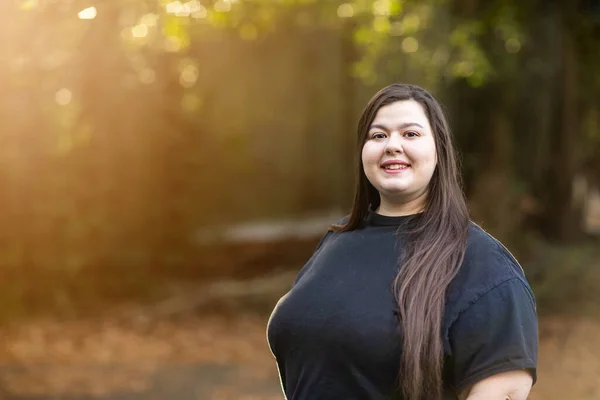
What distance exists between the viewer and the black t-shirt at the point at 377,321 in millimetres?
2172

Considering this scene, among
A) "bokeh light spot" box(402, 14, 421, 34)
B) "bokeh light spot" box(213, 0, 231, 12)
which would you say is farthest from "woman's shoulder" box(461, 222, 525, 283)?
"bokeh light spot" box(402, 14, 421, 34)

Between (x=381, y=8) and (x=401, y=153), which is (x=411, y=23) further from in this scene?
(x=401, y=153)

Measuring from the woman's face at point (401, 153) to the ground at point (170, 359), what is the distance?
4930mm

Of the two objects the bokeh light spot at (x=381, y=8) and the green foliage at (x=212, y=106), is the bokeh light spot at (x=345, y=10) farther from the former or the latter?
the bokeh light spot at (x=381, y=8)

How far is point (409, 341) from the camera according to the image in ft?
7.25

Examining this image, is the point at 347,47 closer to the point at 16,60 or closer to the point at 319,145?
the point at 319,145

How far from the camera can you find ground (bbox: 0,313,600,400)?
7.35m

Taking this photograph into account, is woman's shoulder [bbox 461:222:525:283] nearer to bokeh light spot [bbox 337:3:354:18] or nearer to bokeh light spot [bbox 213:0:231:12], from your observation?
bokeh light spot [bbox 213:0:231:12]

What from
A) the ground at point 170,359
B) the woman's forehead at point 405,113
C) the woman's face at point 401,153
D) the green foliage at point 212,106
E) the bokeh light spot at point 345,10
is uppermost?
the bokeh light spot at point 345,10

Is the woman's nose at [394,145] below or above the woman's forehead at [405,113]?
below

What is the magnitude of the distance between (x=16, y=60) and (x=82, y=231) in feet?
8.37

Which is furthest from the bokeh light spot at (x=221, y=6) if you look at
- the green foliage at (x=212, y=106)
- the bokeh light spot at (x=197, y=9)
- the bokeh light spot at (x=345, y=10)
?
the bokeh light spot at (x=345, y=10)

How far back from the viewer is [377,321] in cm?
229

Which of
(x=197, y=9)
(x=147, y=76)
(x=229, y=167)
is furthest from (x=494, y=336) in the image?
(x=229, y=167)
